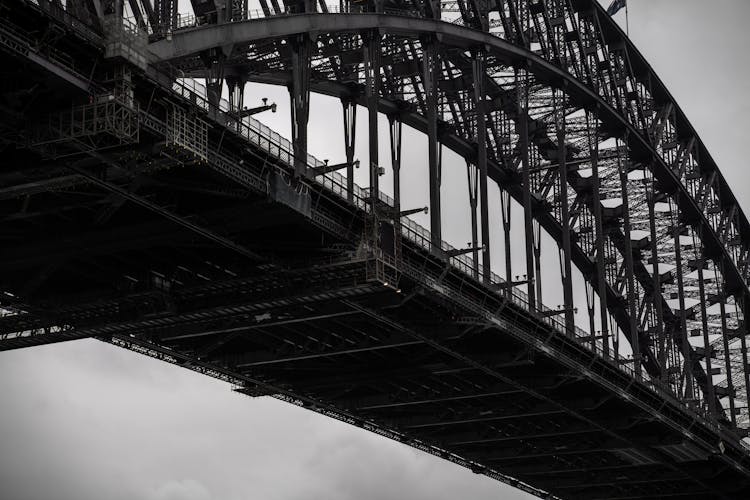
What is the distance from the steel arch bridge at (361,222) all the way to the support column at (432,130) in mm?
155

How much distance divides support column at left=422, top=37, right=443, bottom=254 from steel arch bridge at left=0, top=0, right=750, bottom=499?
0.15 meters

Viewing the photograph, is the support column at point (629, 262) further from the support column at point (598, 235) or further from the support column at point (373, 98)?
the support column at point (373, 98)

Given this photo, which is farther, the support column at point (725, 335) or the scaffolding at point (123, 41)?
the support column at point (725, 335)

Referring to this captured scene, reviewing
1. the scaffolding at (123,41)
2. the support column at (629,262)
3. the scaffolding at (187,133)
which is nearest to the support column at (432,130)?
the scaffolding at (187,133)

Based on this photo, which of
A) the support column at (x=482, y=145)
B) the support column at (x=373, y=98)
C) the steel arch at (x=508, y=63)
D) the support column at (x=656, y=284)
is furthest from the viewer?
the support column at (x=656, y=284)

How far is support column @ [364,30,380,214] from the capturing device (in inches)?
2391

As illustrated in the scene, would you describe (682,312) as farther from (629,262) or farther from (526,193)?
(526,193)

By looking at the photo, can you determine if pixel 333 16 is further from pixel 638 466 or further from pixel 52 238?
pixel 638 466

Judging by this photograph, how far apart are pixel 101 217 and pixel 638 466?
5720 centimetres

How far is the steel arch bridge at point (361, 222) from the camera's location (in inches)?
1884

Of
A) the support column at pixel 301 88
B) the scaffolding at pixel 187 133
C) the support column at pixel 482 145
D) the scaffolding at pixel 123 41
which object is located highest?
the support column at pixel 482 145

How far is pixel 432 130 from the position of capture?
69.2 m

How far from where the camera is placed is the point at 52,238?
56000 mm


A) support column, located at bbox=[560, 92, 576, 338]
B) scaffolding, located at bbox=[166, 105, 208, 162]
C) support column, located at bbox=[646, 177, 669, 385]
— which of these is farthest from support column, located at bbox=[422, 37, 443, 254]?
support column, located at bbox=[646, 177, 669, 385]
